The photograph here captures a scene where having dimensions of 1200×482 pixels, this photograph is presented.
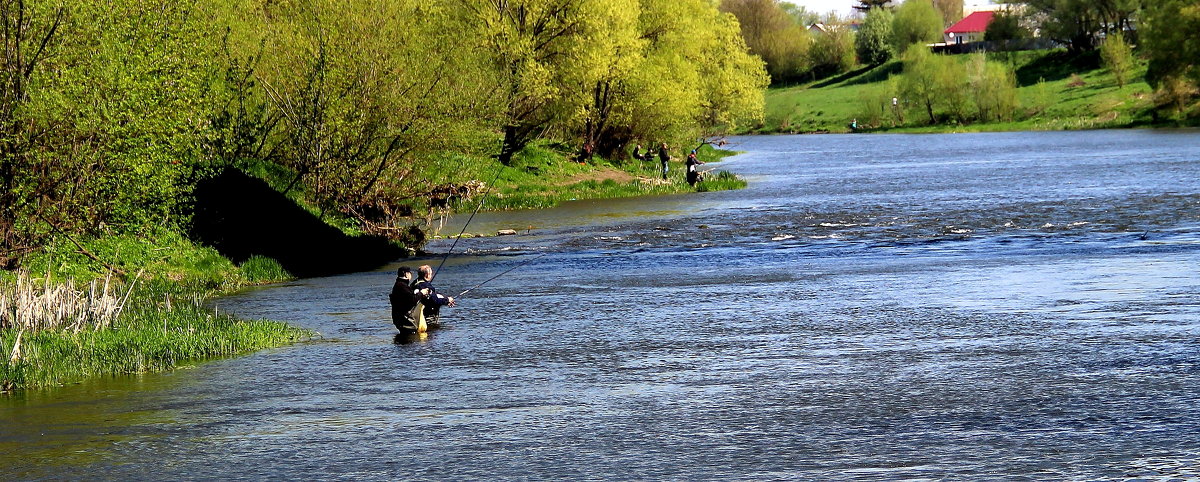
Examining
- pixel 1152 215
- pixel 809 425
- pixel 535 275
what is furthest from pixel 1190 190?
pixel 809 425

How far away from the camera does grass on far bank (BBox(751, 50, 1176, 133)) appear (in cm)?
12225

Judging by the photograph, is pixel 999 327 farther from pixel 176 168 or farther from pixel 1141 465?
pixel 176 168

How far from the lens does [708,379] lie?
14727 mm

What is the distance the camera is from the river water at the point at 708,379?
11391 mm

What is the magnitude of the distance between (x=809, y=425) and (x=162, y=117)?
15.0 m

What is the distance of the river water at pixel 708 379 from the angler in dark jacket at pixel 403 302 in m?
0.27

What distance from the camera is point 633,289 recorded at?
23.9 m

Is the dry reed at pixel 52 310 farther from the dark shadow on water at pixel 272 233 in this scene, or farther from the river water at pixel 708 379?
the dark shadow on water at pixel 272 233

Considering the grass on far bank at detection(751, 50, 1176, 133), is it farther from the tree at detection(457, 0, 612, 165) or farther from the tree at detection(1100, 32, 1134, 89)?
the tree at detection(457, 0, 612, 165)

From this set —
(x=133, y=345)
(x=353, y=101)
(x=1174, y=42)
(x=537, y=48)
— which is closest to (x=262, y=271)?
(x=353, y=101)

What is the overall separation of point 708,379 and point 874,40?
562 feet

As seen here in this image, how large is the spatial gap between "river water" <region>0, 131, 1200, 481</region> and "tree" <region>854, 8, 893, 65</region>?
503ft

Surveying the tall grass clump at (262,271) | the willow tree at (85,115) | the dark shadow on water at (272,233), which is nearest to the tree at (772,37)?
the dark shadow on water at (272,233)

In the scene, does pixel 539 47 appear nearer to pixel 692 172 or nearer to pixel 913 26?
pixel 692 172
